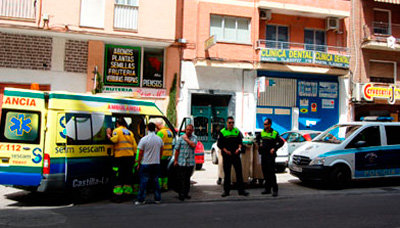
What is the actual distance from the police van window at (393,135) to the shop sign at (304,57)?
9119mm

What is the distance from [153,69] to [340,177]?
37.0ft

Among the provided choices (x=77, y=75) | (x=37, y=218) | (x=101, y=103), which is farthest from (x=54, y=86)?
(x=37, y=218)

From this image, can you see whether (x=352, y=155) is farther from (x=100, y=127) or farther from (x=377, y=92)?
(x=377, y=92)

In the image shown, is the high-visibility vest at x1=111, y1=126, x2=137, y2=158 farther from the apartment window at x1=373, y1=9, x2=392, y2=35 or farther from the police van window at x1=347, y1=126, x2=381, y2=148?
the apartment window at x1=373, y1=9, x2=392, y2=35

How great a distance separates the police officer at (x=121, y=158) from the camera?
7.52 meters

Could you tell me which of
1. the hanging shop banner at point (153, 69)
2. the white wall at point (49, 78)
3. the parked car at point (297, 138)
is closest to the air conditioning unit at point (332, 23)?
the parked car at point (297, 138)

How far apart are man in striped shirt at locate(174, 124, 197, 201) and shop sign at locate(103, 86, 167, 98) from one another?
377 inches

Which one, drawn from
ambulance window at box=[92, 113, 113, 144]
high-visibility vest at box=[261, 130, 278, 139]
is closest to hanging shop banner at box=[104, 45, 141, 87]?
ambulance window at box=[92, 113, 113, 144]

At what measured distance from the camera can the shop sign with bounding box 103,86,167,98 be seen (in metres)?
17.0

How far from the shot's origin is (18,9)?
49.2ft

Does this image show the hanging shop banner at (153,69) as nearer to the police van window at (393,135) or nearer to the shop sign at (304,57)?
the shop sign at (304,57)

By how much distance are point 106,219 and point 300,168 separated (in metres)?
5.58

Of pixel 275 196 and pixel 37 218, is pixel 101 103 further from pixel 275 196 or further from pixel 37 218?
pixel 275 196

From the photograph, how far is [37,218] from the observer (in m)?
6.08
